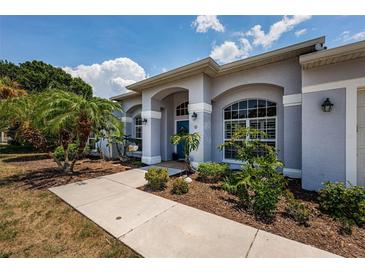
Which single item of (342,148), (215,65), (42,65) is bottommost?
(342,148)

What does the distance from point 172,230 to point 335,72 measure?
6.24 meters

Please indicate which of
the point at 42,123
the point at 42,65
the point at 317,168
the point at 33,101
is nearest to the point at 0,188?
the point at 42,123

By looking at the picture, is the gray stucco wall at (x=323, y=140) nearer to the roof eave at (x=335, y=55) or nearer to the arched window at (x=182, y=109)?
the roof eave at (x=335, y=55)

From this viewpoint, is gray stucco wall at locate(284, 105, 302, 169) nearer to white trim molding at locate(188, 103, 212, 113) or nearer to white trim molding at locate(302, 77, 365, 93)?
white trim molding at locate(302, 77, 365, 93)

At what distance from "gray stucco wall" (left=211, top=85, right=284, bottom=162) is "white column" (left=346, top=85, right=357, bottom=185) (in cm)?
182

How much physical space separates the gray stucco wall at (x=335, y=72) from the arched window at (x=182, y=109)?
20.5 ft

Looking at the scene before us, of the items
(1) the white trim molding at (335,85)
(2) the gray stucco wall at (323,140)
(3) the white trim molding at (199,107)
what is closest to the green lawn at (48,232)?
(2) the gray stucco wall at (323,140)

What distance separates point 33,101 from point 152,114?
17.1 ft

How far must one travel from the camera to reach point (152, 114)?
9.40 metres

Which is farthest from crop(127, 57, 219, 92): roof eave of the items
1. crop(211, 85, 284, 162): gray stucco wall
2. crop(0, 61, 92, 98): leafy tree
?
crop(0, 61, 92, 98): leafy tree

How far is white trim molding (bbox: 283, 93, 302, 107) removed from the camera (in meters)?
5.93

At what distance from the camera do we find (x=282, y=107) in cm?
673

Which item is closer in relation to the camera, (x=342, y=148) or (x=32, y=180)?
(x=342, y=148)
